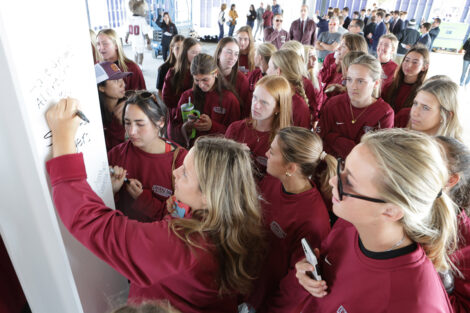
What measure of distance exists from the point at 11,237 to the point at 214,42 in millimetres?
12834

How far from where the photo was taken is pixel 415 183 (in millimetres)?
936

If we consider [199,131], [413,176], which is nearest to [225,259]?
[413,176]

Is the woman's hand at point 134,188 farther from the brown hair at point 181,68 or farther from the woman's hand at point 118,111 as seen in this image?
the brown hair at point 181,68

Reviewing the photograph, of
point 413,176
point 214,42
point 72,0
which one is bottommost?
point 214,42

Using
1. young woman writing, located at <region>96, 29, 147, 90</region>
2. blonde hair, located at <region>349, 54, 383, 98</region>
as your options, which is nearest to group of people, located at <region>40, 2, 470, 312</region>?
blonde hair, located at <region>349, 54, 383, 98</region>

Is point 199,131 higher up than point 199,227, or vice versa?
point 199,227

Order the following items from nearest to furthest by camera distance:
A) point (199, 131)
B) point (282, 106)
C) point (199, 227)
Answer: point (199, 227) → point (282, 106) → point (199, 131)

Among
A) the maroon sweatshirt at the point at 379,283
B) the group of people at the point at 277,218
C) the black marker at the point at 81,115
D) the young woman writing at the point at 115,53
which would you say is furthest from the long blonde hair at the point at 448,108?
the young woman writing at the point at 115,53

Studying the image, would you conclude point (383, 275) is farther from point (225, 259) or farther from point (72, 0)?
point (72, 0)

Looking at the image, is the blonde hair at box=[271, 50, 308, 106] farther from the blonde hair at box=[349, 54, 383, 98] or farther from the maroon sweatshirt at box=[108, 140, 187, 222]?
the maroon sweatshirt at box=[108, 140, 187, 222]

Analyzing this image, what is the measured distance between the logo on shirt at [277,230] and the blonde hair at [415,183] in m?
0.71

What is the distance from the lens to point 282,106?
234 centimetres

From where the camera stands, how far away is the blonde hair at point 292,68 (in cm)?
300

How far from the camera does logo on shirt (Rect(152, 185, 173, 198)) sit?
5.93 feet
